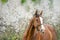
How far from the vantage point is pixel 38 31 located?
7.76ft

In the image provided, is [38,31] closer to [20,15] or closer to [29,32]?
[29,32]

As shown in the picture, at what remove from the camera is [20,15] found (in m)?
2.46

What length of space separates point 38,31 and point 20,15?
0.99 ft

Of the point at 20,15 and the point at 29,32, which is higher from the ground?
the point at 20,15

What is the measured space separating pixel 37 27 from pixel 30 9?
0.27 meters

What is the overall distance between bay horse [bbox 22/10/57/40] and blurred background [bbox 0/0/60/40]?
0.17ft

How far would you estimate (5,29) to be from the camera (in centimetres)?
246

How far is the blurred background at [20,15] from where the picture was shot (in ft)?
8.02

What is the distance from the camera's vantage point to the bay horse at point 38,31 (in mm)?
2303

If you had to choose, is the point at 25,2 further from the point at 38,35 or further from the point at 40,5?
the point at 38,35

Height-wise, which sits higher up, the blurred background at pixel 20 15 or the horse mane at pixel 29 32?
the blurred background at pixel 20 15

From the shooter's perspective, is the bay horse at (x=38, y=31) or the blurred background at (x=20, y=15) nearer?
the bay horse at (x=38, y=31)

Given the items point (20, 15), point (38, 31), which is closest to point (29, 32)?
point (38, 31)

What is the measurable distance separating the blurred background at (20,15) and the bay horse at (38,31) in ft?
0.17
